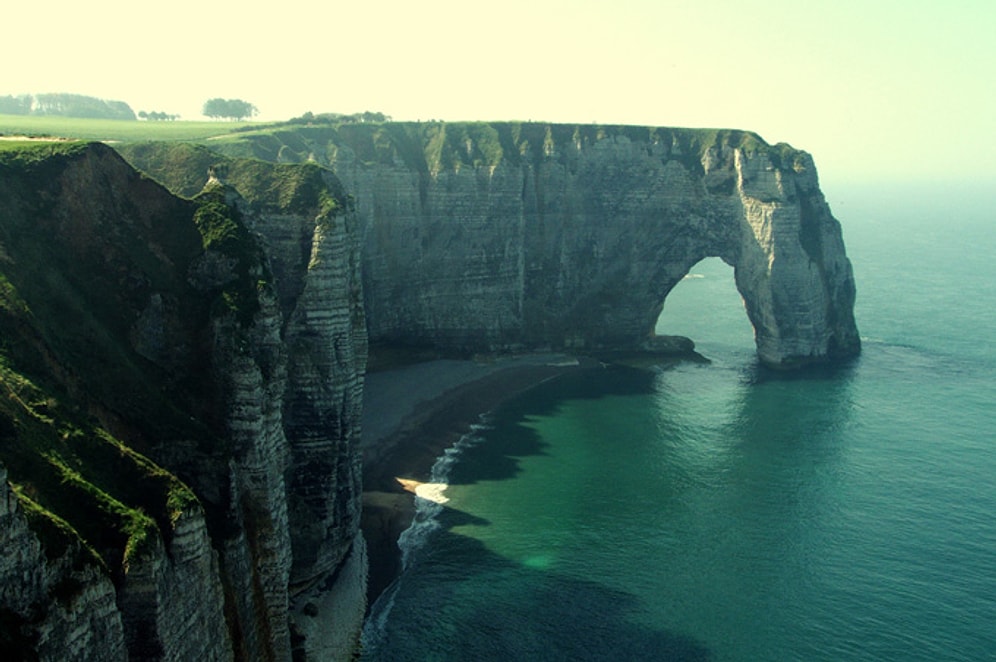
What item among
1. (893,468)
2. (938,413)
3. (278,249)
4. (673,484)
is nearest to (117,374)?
(278,249)

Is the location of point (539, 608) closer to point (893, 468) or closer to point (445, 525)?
point (445, 525)

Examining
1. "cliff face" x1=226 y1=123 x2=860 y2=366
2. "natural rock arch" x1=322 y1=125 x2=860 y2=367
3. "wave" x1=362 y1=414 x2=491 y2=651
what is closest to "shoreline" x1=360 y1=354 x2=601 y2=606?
"wave" x1=362 y1=414 x2=491 y2=651

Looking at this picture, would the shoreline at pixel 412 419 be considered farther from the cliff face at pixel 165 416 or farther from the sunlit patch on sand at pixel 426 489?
the cliff face at pixel 165 416

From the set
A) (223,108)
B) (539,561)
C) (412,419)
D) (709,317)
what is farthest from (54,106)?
(539,561)

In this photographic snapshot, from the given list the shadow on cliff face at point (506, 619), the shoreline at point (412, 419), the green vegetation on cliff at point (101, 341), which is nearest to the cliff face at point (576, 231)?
the shoreline at point (412, 419)

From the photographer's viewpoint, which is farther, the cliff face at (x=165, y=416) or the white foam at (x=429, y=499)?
the white foam at (x=429, y=499)

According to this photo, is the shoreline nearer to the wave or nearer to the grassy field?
the wave
